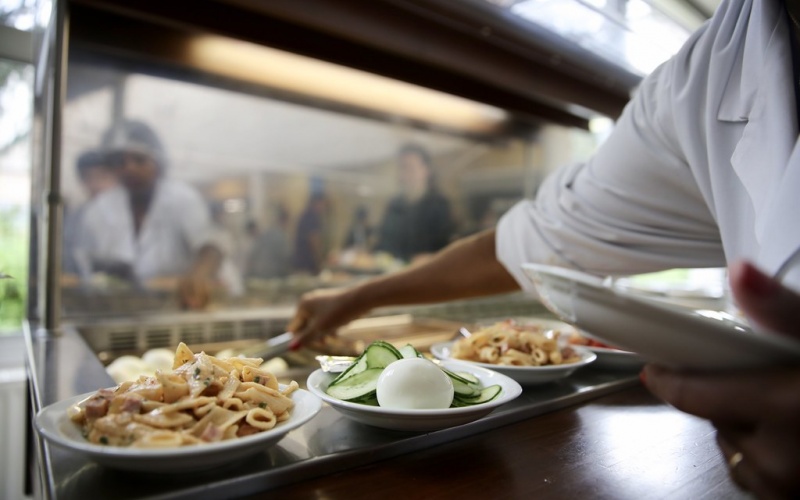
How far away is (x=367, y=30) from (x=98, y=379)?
1.42 meters

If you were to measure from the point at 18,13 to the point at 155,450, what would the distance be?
2262 millimetres

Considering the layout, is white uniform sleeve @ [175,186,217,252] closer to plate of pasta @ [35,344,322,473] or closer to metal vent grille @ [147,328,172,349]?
metal vent grille @ [147,328,172,349]

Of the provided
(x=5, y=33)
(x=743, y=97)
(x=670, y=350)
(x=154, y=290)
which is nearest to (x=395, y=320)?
(x=154, y=290)

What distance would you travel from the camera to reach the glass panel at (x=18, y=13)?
192cm

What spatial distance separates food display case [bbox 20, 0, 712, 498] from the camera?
5.09ft

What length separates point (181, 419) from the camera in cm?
61

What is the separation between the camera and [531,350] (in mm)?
1059

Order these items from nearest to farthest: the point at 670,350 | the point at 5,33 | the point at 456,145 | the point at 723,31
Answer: the point at 670,350, the point at 723,31, the point at 5,33, the point at 456,145

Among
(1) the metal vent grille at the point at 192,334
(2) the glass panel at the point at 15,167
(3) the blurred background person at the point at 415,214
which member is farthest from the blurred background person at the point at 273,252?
→ (2) the glass panel at the point at 15,167

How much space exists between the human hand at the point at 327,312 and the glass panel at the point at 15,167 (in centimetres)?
142

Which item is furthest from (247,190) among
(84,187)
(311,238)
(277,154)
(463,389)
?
(463,389)

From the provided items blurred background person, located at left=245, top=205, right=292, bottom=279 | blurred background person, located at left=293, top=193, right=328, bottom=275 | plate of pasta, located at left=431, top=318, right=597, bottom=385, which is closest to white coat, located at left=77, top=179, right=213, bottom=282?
blurred background person, located at left=245, top=205, right=292, bottom=279

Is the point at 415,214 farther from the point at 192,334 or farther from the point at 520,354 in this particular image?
the point at 520,354

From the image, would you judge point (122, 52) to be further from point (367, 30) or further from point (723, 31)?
point (723, 31)
